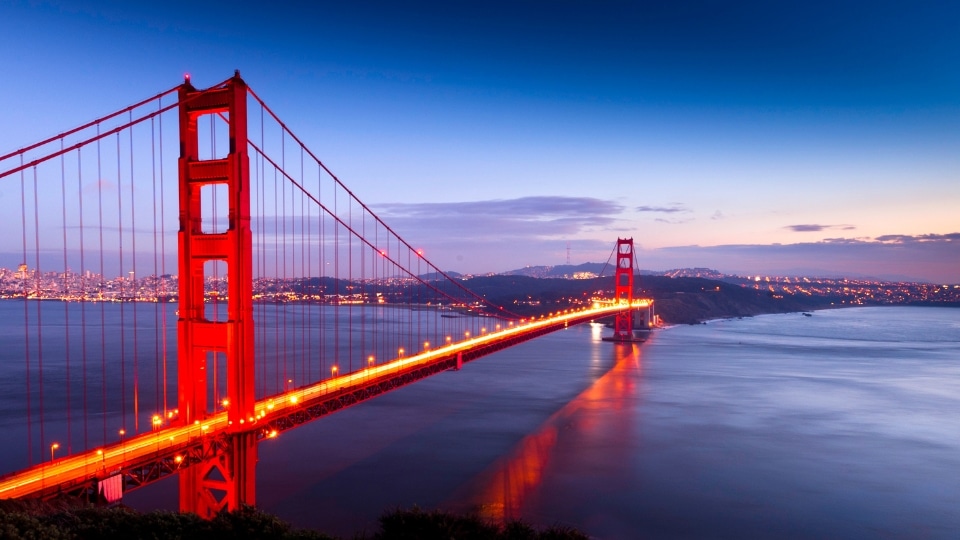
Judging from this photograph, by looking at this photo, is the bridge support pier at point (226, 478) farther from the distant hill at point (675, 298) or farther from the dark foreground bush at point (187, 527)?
the distant hill at point (675, 298)

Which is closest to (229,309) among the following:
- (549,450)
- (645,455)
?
(549,450)

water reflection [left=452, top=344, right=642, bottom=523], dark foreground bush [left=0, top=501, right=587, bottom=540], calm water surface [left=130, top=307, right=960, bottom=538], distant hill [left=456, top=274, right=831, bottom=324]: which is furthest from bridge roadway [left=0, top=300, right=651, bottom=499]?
distant hill [left=456, top=274, right=831, bottom=324]

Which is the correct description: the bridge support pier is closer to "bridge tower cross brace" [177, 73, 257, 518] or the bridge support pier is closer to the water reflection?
"bridge tower cross brace" [177, 73, 257, 518]

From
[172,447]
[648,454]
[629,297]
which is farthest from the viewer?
[629,297]

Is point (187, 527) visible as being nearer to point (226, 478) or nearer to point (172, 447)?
point (172, 447)

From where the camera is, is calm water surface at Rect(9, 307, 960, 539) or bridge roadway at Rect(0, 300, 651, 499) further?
calm water surface at Rect(9, 307, 960, 539)

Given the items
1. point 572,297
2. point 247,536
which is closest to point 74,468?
point 247,536
